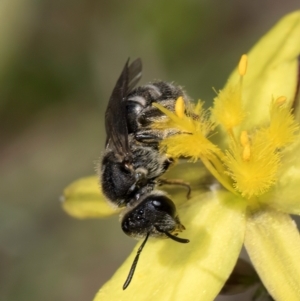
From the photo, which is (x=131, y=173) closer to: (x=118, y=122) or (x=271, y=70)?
(x=118, y=122)

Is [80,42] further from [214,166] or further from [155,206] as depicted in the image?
[155,206]

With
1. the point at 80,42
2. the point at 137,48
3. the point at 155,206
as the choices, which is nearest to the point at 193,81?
the point at 137,48

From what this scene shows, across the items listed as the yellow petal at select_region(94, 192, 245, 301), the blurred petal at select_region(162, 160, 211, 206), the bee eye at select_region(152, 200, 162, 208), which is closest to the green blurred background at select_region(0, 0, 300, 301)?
the blurred petal at select_region(162, 160, 211, 206)

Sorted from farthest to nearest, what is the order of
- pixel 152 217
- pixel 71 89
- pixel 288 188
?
pixel 71 89 < pixel 288 188 < pixel 152 217

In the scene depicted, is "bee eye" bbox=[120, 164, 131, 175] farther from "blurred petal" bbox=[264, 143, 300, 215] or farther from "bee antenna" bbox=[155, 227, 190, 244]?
"blurred petal" bbox=[264, 143, 300, 215]

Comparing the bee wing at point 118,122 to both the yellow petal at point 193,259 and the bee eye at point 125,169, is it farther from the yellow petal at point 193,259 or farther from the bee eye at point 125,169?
the yellow petal at point 193,259

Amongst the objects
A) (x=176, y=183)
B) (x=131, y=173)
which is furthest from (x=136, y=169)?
(x=176, y=183)

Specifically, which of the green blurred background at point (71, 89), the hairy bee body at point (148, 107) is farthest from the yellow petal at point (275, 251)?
the green blurred background at point (71, 89)
